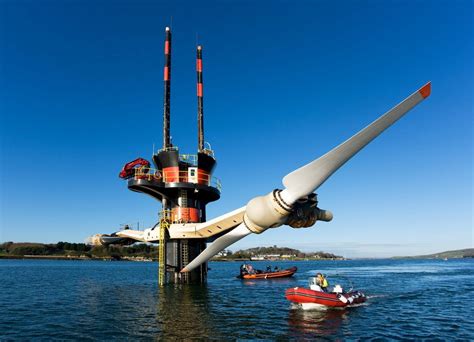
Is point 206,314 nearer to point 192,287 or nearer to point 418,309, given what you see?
point 192,287

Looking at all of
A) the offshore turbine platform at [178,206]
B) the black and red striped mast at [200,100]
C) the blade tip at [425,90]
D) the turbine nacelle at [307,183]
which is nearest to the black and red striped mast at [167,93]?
the offshore turbine platform at [178,206]

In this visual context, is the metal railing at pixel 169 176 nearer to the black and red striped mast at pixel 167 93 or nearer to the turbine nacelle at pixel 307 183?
the black and red striped mast at pixel 167 93

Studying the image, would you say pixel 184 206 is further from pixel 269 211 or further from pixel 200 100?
pixel 269 211

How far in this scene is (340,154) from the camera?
12477 millimetres

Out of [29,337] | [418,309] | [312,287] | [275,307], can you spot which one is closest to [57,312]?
[29,337]

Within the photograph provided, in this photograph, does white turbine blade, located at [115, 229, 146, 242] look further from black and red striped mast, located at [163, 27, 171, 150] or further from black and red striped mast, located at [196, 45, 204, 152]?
black and red striped mast, located at [196, 45, 204, 152]

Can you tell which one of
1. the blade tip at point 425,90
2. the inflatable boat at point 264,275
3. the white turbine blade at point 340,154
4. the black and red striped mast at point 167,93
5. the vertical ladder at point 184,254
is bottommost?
the inflatable boat at point 264,275

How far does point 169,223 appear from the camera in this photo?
3850 centimetres

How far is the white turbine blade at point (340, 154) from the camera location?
11664 mm

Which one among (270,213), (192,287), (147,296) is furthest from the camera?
(192,287)

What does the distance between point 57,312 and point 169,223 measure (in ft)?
45.8

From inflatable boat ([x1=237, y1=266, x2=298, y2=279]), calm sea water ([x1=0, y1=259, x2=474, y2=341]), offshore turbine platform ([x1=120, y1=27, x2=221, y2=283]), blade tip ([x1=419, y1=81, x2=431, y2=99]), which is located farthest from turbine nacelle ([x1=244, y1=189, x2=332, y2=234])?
inflatable boat ([x1=237, y1=266, x2=298, y2=279])

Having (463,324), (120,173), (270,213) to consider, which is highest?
(120,173)

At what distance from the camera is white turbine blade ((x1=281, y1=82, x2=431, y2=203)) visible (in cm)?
1166
